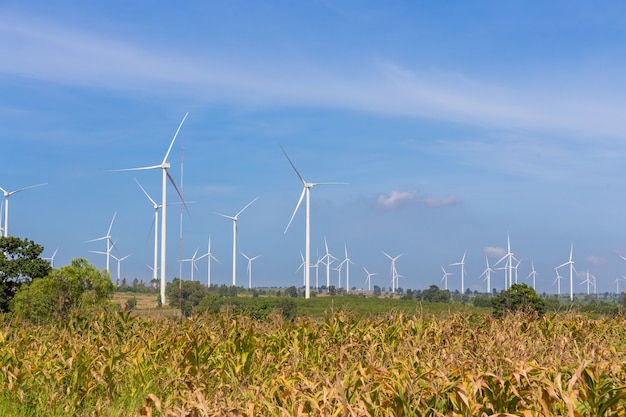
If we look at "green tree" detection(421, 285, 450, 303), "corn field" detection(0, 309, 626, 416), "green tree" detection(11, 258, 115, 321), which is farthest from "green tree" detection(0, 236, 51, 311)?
"green tree" detection(421, 285, 450, 303)

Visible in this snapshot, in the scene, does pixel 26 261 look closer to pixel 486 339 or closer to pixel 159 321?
pixel 159 321

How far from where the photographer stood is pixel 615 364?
30.3ft

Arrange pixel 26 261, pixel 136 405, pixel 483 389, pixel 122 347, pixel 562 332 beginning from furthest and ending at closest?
pixel 26 261
pixel 562 332
pixel 122 347
pixel 136 405
pixel 483 389

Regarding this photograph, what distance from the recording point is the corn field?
772 centimetres

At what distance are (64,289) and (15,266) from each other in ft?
21.3

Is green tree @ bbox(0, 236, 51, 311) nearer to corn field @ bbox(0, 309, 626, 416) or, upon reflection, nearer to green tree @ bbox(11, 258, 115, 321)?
green tree @ bbox(11, 258, 115, 321)

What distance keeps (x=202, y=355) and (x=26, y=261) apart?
182 ft

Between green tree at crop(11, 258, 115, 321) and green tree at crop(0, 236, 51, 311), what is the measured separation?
1.22 meters

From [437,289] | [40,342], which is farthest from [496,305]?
[437,289]

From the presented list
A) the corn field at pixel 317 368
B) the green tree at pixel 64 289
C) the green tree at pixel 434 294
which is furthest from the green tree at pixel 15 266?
the green tree at pixel 434 294

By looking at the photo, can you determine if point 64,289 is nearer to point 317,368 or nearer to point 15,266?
point 15,266

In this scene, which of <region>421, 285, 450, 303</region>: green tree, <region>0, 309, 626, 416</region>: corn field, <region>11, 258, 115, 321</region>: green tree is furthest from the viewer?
<region>421, 285, 450, 303</region>: green tree

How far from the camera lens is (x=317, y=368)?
11.7m

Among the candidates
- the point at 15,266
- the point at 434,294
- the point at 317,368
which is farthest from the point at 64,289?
the point at 434,294
